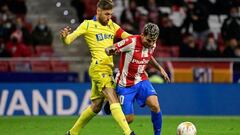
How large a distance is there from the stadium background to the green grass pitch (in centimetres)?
30

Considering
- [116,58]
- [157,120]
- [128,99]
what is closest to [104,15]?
[128,99]

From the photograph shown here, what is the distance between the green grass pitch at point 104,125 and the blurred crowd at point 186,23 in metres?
3.75

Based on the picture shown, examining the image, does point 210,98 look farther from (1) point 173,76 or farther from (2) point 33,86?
(2) point 33,86

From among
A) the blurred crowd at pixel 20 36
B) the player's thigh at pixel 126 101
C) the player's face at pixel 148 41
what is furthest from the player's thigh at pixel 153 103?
the blurred crowd at pixel 20 36

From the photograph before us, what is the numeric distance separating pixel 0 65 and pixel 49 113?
2.29m

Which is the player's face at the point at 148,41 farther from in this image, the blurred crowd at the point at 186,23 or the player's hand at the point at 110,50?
the blurred crowd at the point at 186,23

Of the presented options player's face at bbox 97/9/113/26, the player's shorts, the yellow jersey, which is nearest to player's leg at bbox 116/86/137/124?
the player's shorts

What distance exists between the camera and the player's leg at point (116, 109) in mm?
10125

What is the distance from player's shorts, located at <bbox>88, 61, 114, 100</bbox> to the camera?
1079 centimetres

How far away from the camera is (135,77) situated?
10.7 meters

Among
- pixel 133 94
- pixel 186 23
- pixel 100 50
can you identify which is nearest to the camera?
pixel 133 94

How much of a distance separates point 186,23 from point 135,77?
33.7 feet

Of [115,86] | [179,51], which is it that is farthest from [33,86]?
[115,86]

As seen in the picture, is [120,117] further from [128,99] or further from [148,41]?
[148,41]
